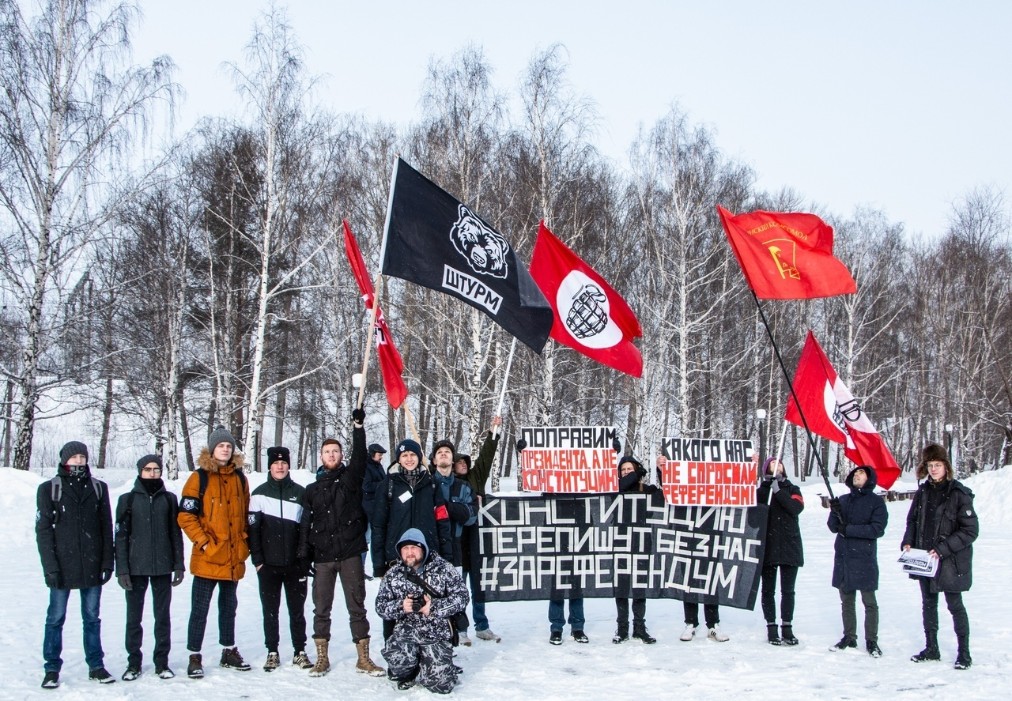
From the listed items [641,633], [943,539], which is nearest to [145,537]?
[641,633]

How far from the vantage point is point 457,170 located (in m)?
22.1

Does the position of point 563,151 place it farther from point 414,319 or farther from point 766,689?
point 766,689

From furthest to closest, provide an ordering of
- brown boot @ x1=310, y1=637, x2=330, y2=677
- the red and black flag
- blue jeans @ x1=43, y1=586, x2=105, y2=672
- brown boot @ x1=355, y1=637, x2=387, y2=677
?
the red and black flag
brown boot @ x1=355, y1=637, x2=387, y2=677
brown boot @ x1=310, y1=637, x2=330, y2=677
blue jeans @ x1=43, y1=586, x2=105, y2=672

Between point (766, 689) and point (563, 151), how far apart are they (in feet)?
57.0

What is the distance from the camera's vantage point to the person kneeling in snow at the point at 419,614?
6.64 metres

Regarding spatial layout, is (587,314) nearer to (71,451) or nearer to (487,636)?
(487,636)

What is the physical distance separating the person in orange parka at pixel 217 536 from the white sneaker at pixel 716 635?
13.7 ft

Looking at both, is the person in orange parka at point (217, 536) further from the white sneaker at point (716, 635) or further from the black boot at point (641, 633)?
the white sneaker at point (716, 635)

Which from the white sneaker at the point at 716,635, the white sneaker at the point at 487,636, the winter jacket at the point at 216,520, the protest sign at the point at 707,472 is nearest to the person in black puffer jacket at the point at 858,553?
the protest sign at the point at 707,472

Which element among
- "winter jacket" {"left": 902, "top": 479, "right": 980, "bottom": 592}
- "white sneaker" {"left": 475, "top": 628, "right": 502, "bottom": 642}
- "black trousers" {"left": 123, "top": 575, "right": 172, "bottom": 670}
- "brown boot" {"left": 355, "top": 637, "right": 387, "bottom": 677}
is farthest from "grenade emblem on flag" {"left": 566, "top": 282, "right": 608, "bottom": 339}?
"black trousers" {"left": 123, "top": 575, "right": 172, "bottom": 670}

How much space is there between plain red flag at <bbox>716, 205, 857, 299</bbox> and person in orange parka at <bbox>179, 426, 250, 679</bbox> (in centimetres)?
535

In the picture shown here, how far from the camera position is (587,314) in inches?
388

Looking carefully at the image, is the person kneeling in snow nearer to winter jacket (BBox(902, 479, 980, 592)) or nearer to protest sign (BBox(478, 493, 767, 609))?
protest sign (BBox(478, 493, 767, 609))

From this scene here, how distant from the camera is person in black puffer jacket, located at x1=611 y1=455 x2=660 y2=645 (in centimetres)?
834
